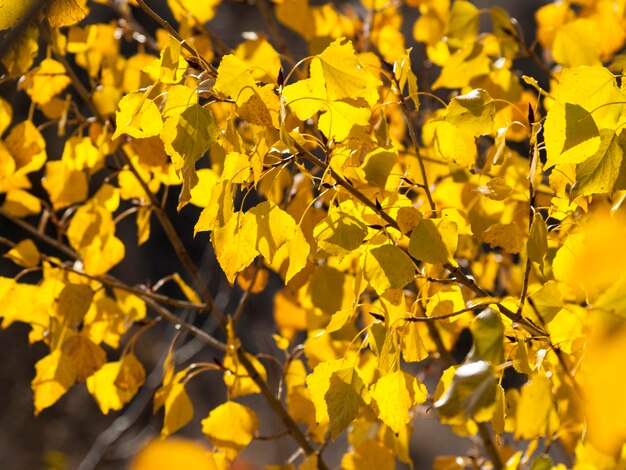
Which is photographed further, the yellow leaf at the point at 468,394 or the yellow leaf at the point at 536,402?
the yellow leaf at the point at 536,402

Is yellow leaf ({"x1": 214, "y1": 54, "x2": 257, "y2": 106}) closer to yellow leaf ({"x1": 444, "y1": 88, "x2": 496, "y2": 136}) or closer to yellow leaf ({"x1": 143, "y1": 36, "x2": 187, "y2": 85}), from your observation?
yellow leaf ({"x1": 143, "y1": 36, "x2": 187, "y2": 85})

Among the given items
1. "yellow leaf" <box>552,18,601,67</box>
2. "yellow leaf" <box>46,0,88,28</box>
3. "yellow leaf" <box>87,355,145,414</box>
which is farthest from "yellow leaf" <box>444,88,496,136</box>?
"yellow leaf" <box>87,355,145,414</box>

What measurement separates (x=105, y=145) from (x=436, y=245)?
49 cm

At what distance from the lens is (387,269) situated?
1.70ft

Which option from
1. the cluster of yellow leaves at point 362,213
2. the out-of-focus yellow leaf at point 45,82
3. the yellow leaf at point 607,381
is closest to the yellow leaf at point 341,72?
the cluster of yellow leaves at point 362,213

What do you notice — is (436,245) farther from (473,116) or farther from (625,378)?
(625,378)

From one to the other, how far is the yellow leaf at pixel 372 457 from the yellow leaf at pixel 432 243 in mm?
365

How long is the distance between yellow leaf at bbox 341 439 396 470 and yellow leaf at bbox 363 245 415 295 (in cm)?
37

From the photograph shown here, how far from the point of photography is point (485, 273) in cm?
109

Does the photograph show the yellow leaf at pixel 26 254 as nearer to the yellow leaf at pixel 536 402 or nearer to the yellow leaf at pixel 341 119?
the yellow leaf at pixel 341 119

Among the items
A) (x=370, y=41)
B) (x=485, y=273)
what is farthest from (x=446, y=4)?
(x=485, y=273)

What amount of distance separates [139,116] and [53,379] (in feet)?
1.24

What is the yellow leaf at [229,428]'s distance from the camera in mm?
814

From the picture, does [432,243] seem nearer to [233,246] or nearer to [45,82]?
[233,246]
